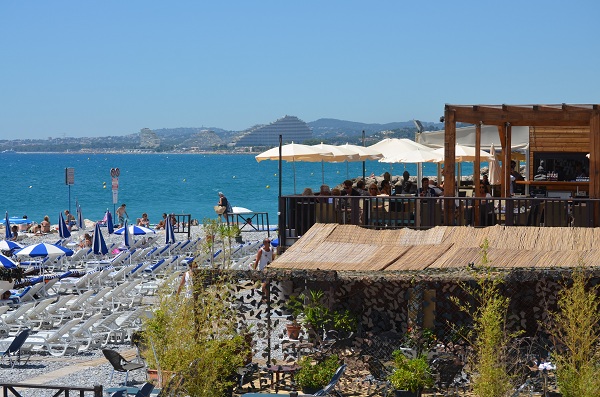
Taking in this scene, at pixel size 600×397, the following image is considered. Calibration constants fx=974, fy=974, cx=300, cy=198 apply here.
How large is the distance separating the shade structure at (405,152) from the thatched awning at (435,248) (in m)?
5.09

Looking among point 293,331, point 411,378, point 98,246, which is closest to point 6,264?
point 98,246

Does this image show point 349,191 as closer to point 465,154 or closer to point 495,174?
point 465,154

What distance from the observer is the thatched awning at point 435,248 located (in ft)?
44.7

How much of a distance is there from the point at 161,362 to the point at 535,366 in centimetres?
433

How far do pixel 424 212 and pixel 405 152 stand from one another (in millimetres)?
5508

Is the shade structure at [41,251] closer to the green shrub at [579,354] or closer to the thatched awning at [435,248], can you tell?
the thatched awning at [435,248]

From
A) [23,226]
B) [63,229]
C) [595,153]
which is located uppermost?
[595,153]

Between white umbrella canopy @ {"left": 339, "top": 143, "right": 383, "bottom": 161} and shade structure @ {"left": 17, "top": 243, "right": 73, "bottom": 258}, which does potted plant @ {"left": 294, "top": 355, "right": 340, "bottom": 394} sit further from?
shade structure @ {"left": 17, "top": 243, "right": 73, "bottom": 258}

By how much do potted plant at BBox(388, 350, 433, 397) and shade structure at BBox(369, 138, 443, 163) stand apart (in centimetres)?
1029

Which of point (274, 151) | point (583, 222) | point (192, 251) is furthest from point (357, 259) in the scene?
point (192, 251)

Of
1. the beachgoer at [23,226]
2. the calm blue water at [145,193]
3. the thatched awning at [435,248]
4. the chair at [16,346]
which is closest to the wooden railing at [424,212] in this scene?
the thatched awning at [435,248]

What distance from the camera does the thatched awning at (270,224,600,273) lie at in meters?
Answer: 13.6

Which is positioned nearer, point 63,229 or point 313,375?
point 313,375

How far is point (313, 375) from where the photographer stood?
10.7m
